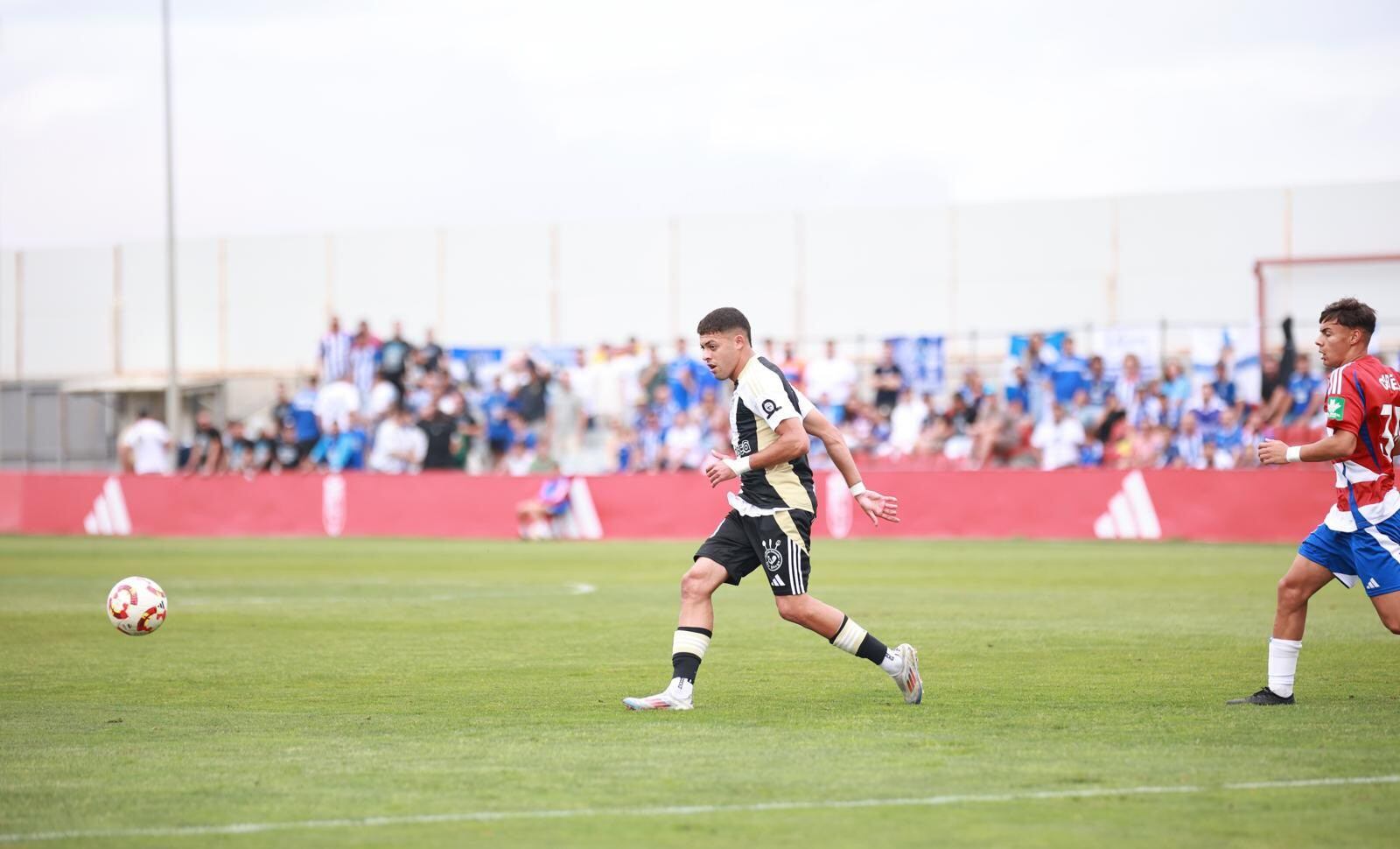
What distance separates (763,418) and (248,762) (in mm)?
3220

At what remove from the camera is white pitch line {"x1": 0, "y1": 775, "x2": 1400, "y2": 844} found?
606 cm

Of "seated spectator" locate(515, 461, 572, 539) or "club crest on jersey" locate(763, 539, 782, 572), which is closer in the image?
"club crest on jersey" locate(763, 539, 782, 572)

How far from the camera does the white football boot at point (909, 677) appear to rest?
926 cm

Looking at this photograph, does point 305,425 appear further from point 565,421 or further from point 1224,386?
point 1224,386

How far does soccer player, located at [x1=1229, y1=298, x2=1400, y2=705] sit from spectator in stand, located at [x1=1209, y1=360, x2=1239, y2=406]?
2042cm

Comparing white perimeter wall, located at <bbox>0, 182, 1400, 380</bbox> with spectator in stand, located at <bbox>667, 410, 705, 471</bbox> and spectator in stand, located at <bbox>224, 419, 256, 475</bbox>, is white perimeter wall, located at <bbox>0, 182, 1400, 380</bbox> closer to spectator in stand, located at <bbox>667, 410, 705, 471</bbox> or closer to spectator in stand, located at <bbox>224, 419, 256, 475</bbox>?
spectator in stand, located at <bbox>667, 410, 705, 471</bbox>

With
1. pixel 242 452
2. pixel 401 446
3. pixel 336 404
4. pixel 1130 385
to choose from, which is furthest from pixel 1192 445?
pixel 242 452

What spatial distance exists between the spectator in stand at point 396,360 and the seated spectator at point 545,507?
19.8 feet

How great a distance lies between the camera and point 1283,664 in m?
9.09

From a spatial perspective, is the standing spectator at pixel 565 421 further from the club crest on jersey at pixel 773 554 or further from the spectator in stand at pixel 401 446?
the club crest on jersey at pixel 773 554

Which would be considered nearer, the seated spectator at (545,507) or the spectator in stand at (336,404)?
the seated spectator at (545,507)

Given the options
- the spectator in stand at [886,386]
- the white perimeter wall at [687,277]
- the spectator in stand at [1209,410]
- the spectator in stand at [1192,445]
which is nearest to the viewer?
the spectator in stand at [1192,445]

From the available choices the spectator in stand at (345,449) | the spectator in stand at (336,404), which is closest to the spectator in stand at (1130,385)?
the spectator in stand at (345,449)

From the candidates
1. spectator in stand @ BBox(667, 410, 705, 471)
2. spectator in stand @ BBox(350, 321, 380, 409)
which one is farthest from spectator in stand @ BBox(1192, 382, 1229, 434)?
spectator in stand @ BBox(350, 321, 380, 409)
